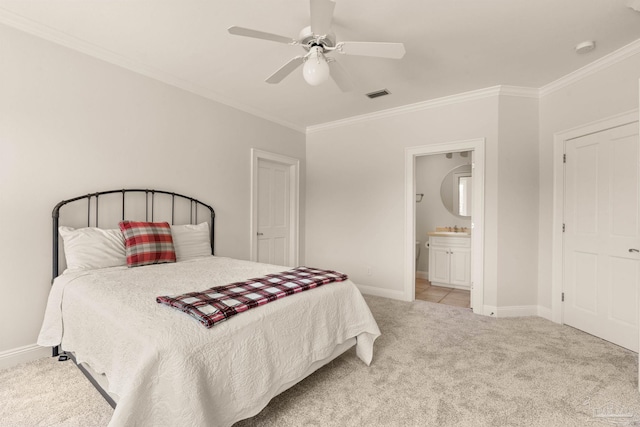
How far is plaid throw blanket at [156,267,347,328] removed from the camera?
1.50m

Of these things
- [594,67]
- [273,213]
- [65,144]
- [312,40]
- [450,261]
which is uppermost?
[594,67]

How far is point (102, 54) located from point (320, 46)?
2.02 metres

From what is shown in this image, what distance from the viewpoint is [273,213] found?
4.58 meters

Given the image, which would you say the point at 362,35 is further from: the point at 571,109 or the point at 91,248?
the point at 91,248

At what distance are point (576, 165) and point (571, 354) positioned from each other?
1814 mm

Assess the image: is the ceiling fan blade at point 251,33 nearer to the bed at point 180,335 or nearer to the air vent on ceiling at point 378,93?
the bed at point 180,335

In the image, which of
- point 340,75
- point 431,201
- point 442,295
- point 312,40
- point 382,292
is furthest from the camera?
point 431,201

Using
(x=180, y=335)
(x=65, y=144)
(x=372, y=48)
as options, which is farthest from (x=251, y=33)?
(x=65, y=144)

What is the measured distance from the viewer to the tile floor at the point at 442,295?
4.09 meters

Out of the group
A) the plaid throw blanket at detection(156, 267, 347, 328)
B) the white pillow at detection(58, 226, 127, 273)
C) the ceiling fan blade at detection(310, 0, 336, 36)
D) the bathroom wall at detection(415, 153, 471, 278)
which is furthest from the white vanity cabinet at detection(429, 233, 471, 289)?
the white pillow at detection(58, 226, 127, 273)

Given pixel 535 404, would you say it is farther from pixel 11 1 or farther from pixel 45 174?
pixel 11 1

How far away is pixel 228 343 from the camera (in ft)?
4.71

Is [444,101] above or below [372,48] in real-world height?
above

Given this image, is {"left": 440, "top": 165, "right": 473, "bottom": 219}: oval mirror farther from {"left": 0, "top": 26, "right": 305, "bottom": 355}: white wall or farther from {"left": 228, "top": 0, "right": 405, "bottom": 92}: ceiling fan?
{"left": 0, "top": 26, "right": 305, "bottom": 355}: white wall
